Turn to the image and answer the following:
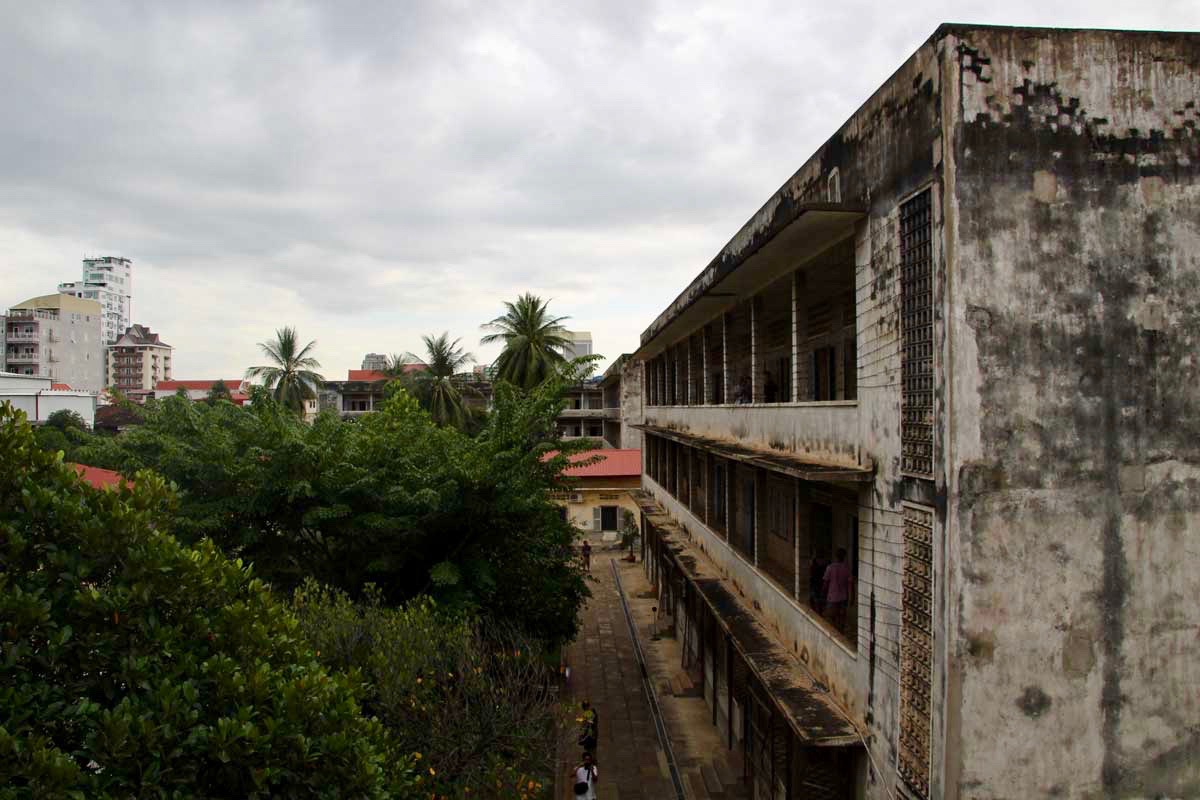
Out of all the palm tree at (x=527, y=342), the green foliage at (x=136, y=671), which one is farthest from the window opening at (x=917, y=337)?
the palm tree at (x=527, y=342)

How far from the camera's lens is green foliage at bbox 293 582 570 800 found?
27.0 ft

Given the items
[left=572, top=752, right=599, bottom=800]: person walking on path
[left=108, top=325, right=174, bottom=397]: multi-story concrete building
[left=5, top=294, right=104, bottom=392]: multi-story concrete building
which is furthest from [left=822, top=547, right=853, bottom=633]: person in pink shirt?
[left=108, top=325, right=174, bottom=397]: multi-story concrete building

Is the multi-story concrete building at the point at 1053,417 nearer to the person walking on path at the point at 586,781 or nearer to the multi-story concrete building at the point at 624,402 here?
the person walking on path at the point at 586,781

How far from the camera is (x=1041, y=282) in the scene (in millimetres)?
6293

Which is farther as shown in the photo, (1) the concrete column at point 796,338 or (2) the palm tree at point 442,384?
(2) the palm tree at point 442,384

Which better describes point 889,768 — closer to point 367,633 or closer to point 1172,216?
point 1172,216

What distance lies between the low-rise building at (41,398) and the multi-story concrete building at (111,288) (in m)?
75.1

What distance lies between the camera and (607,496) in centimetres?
3544

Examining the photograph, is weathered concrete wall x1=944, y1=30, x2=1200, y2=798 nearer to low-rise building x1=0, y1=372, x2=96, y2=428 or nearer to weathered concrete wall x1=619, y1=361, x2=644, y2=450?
weathered concrete wall x1=619, y1=361, x2=644, y2=450

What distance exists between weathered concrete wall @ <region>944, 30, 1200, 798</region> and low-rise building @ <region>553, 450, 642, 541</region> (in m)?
28.4

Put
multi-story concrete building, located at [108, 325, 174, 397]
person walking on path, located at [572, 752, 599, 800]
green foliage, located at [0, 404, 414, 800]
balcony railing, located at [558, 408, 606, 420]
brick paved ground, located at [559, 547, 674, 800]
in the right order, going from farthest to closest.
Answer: multi-story concrete building, located at [108, 325, 174, 397] < balcony railing, located at [558, 408, 606, 420] < brick paved ground, located at [559, 547, 674, 800] < person walking on path, located at [572, 752, 599, 800] < green foliage, located at [0, 404, 414, 800]

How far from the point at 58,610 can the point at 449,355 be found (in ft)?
110

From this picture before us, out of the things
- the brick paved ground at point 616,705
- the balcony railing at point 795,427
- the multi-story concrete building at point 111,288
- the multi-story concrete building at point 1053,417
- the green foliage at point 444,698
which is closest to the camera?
the multi-story concrete building at point 1053,417

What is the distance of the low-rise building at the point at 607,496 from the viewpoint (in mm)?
34938
